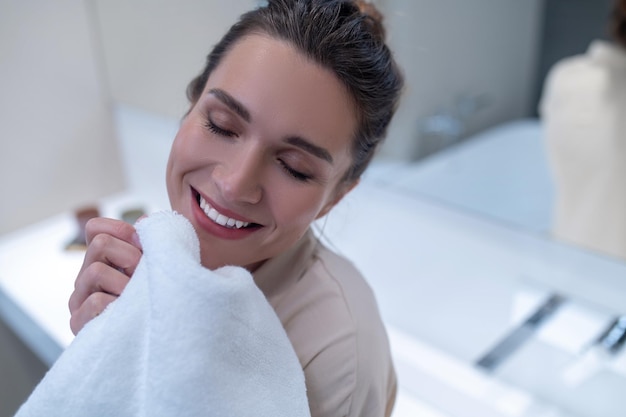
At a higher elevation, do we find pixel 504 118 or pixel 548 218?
pixel 504 118

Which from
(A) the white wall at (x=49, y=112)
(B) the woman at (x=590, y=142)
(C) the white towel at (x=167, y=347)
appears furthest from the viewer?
(A) the white wall at (x=49, y=112)

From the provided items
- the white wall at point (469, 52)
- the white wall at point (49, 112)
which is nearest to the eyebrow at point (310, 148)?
the white wall at point (469, 52)

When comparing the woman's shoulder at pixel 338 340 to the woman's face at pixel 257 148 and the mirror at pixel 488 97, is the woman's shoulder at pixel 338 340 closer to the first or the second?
the woman's face at pixel 257 148

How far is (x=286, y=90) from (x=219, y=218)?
119 mm

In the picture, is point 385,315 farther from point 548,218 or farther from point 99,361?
point 99,361

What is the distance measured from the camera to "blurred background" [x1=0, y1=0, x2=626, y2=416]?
828 millimetres

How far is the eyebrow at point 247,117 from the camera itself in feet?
1.45

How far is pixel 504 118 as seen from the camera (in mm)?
879

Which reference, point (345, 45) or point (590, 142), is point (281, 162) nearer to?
point (345, 45)

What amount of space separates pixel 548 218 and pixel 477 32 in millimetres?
314

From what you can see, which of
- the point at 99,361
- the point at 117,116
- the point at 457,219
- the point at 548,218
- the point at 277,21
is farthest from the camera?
the point at 117,116

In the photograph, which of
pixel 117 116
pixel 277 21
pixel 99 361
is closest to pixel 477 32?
pixel 277 21

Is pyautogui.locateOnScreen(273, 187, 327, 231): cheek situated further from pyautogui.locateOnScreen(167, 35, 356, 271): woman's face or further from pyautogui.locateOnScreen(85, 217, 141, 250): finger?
pyautogui.locateOnScreen(85, 217, 141, 250): finger

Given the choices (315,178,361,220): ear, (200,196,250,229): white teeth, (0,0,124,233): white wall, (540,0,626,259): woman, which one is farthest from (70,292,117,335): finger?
(0,0,124,233): white wall
